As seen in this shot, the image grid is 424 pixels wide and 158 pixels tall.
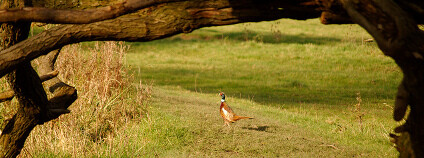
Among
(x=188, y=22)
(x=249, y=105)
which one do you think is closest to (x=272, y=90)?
(x=249, y=105)

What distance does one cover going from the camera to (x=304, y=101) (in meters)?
12.7

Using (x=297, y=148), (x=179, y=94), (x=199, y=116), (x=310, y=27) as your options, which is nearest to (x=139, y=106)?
(x=199, y=116)

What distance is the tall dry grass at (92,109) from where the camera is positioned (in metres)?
7.14

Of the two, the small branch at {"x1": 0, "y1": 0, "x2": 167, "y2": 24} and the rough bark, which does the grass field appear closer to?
the small branch at {"x1": 0, "y1": 0, "x2": 167, "y2": 24}

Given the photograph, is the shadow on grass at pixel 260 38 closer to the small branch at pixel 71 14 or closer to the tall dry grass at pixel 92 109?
the tall dry grass at pixel 92 109

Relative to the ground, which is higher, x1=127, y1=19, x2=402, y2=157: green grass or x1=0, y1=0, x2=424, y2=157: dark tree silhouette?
x1=0, y1=0, x2=424, y2=157: dark tree silhouette

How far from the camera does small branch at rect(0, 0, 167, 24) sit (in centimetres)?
Result: 342

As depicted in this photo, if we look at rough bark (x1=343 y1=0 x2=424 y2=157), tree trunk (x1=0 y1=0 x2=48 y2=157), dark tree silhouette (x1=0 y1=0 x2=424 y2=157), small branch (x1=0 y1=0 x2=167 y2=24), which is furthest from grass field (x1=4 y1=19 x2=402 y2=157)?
rough bark (x1=343 y1=0 x2=424 y2=157)

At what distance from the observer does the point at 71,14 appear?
3465 mm

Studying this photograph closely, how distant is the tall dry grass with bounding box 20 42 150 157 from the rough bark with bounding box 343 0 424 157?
14.0 feet

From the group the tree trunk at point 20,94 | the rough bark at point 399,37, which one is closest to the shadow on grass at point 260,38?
the tree trunk at point 20,94

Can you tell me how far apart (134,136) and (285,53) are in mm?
12917

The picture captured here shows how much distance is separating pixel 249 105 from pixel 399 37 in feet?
27.1

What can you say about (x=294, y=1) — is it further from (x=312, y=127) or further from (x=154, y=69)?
(x=154, y=69)
